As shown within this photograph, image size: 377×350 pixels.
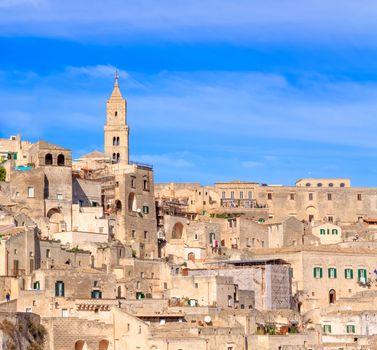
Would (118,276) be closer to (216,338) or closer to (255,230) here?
(216,338)

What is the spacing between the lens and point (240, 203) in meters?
94.0

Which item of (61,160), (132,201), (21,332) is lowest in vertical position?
(21,332)

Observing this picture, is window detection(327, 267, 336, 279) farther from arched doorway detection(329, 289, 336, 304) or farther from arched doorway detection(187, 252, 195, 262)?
arched doorway detection(187, 252, 195, 262)

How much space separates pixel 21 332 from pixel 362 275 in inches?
1102

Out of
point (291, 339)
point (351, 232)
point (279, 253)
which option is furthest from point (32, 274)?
point (351, 232)

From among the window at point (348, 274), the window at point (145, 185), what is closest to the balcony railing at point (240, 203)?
the window at point (145, 185)

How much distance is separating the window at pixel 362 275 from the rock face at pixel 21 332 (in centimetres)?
2595

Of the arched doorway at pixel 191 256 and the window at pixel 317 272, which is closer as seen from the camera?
the window at pixel 317 272

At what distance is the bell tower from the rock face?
3580cm

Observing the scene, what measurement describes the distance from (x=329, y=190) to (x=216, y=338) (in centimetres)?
3817

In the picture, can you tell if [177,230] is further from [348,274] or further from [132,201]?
[348,274]

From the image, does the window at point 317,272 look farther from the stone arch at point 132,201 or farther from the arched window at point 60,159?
the arched window at point 60,159

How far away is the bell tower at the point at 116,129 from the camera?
93438 millimetres

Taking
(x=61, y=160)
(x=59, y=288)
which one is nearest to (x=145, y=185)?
(x=61, y=160)
